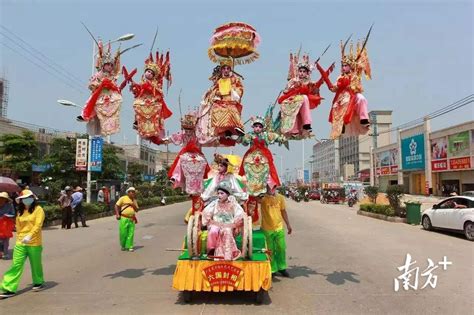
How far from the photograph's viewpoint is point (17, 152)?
26438mm

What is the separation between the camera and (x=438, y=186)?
3988cm

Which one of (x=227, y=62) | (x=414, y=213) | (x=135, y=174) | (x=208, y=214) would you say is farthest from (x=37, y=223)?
(x=135, y=174)

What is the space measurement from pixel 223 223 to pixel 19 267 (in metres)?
3.47

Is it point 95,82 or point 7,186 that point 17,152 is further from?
point 95,82

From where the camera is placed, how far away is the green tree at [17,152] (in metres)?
26.0

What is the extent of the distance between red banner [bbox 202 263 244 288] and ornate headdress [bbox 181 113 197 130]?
2756 millimetres

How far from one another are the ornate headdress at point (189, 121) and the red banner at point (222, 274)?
2.76 m

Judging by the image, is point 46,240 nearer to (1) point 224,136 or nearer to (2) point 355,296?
(1) point 224,136

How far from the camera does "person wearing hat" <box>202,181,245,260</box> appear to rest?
6.15 meters

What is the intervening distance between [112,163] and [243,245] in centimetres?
2797

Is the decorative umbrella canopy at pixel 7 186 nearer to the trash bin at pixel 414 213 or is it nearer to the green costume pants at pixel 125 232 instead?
the green costume pants at pixel 125 232

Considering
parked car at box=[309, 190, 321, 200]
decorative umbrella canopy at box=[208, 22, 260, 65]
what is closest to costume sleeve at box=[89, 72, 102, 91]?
decorative umbrella canopy at box=[208, 22, 260, 65]

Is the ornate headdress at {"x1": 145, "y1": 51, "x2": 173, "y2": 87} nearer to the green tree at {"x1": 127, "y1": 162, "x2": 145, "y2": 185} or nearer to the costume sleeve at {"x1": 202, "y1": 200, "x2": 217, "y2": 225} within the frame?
the costume sleeve at {"x1": 202, "y1": 200, "x2": 217, "y2": 225}

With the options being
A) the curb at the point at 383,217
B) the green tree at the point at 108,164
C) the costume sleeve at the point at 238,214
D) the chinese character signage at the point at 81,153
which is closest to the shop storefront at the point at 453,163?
the curb at the point at 383,217
